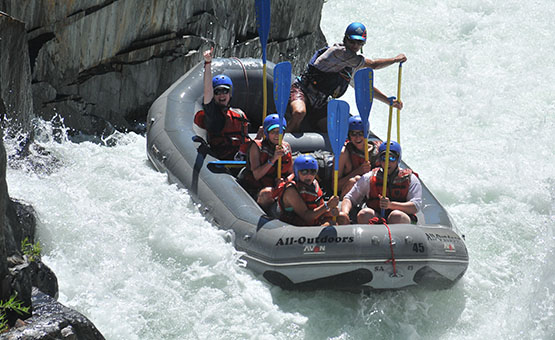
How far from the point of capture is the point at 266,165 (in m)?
Answer: 5.99

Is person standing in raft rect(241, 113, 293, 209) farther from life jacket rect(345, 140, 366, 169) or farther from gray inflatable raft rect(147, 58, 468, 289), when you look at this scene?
life jacket rect(345, 140, 366, 169)

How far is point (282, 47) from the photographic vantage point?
1012cm

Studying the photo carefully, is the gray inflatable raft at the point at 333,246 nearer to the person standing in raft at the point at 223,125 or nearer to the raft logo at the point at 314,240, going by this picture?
the raft logo at the point at 314,240

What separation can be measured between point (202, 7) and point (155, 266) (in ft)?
12.7

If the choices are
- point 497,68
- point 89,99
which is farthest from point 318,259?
point 497,68

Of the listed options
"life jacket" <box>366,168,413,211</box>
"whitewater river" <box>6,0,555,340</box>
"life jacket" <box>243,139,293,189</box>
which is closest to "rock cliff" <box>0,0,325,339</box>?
"whitewater river" <box>6,0,555,340</box>

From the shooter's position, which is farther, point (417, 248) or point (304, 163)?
point (304, 163)

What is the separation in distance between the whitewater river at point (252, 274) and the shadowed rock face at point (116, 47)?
0.42 m

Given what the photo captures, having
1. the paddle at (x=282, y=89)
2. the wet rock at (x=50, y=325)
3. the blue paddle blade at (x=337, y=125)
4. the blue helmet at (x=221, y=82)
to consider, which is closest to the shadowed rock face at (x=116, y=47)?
the blue helmet at (x=221, y=82)

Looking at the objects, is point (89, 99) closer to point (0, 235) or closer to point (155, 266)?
point (155, 266)

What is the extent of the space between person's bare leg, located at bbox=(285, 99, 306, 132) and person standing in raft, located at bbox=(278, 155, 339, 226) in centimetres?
132

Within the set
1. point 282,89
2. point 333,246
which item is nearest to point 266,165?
point 282,89

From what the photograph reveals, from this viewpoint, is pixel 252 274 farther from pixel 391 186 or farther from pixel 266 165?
pixel 391 186

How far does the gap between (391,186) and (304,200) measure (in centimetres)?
68
